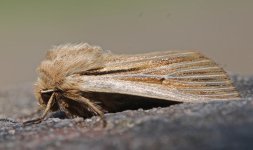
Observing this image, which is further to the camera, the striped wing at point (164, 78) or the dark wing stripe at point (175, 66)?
the dark wing stripe at point (175, 66)

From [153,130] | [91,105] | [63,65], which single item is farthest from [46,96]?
[153,130]

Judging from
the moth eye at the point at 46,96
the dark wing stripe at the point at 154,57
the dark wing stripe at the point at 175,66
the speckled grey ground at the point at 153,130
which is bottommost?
the speckled grey ground at the point at 153,130

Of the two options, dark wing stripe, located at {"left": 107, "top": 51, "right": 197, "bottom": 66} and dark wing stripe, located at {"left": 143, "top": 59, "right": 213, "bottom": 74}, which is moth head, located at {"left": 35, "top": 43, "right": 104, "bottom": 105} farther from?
dark wing stripe, located at {"left": 143, "top": 59, "right": 213, "bottom": 74}

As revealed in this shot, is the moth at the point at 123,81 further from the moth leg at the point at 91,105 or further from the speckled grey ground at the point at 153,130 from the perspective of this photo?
the speckled grey ground at the point at 153,130

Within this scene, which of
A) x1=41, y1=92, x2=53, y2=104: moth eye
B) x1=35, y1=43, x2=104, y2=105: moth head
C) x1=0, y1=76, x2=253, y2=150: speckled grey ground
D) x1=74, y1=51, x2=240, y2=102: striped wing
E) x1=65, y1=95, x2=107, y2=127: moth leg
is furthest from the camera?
x1=41, y1=92, x2=53, y2=104: moth eye

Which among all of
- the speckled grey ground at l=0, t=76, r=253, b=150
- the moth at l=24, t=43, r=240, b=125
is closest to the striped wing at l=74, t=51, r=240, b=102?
the moth at l=24, t=43, r=240, b=125

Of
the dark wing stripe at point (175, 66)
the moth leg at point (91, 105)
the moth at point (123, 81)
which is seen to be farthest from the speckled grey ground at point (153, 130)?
the dark wing stripe at point (175, 66)

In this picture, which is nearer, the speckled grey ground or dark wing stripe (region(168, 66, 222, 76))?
the speckled grey ground

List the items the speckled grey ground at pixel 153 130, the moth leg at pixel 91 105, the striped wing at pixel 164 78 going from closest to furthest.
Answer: the speckled grey ground at pixel 153 130
the moth leg at pixel 91 105
the striped wing at pixel 164 78
